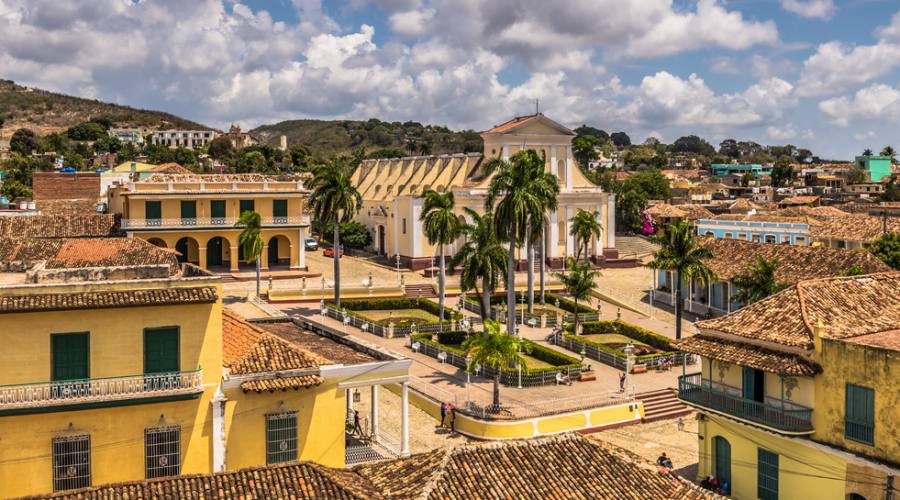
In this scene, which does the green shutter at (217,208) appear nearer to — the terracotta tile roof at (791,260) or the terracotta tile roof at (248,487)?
the terracotta tile roof at (791,260)

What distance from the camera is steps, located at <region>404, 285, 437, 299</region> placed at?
54475 millimetres

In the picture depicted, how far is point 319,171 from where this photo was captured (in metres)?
46.6

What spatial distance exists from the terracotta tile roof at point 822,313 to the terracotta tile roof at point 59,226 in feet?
126

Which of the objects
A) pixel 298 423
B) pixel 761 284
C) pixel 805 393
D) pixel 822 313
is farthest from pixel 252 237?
pixel 805 393

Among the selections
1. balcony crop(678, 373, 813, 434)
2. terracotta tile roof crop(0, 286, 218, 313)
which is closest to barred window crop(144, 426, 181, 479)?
terracotta tile roof crop(0, 286, 218, 313)

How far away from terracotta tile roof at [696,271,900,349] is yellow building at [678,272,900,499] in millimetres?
36

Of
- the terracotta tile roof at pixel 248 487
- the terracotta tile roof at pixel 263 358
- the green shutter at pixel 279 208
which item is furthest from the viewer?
the green shutter at pixel 279 208

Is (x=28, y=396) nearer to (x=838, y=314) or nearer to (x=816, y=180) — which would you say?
(x=838, y=314)

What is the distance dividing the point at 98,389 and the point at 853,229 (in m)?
55.8

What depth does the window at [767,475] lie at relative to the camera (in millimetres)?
23031

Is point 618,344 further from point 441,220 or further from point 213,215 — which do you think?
Answer: point 213,215

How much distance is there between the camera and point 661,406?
3278 cm

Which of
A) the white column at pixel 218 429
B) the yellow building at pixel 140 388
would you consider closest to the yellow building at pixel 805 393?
the yellow building at pixel 140 388

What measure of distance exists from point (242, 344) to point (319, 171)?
25.6m
